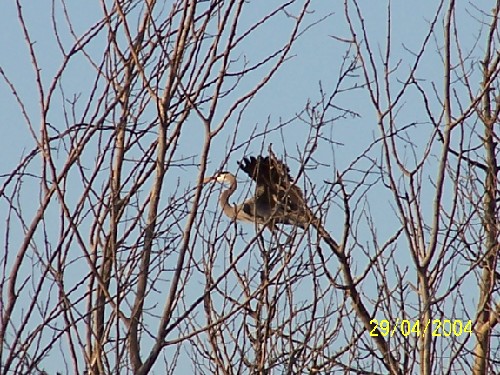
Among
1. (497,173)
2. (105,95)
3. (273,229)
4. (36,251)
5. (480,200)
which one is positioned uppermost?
(497,173)

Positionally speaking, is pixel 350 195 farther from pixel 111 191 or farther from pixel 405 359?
pixel 111 191

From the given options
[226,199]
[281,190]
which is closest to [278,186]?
[226,199]

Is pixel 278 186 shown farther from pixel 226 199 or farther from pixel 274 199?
pixel 274 199

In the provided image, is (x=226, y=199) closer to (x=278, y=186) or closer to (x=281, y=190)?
(x=278, y=186)

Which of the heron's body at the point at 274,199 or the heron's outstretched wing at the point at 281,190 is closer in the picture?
the heron's body at the point at 274,199

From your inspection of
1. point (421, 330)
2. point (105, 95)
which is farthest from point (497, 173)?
point (105, 95)

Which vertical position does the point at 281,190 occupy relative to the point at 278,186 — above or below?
above

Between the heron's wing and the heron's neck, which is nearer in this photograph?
the heron's neck

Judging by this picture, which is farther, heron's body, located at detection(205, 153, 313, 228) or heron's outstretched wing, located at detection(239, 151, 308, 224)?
heron's outstretched wing, located at detection(239, 151, 308, 224)

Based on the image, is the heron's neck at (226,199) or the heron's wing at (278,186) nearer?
the heron's neck at (226,199)

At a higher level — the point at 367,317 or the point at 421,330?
the point at 367,317

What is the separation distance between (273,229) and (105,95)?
5.11ft

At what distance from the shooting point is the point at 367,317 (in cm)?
499

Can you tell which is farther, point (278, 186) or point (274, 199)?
point (274, 199)
